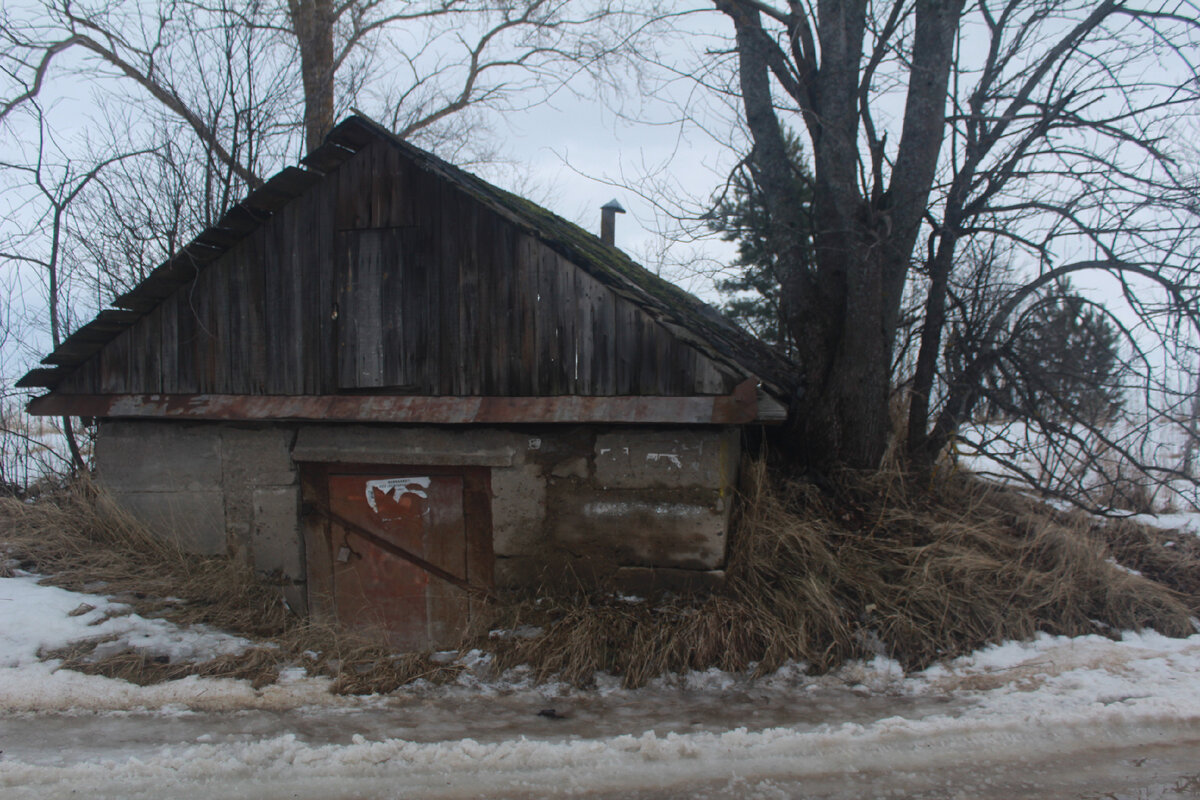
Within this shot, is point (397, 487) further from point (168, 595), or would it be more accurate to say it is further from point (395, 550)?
point (168, 595)

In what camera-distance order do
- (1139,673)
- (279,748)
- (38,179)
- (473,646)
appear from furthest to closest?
1. (38,179)
2. (473,646)
3. (1139,673)
4. (279,748)

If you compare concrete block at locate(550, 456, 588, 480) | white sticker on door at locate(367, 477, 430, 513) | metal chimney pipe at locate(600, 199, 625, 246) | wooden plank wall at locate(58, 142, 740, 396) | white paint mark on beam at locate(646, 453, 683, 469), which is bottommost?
white sticker on door at locate(367, 477, 430, 513)

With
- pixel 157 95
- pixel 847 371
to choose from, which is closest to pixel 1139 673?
pixel 847 371

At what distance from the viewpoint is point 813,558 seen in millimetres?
5051

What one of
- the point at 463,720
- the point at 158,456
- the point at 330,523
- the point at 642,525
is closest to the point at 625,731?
the point at 463,720

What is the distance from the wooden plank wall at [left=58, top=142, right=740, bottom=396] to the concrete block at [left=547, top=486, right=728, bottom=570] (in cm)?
75

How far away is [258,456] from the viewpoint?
18.8 feet

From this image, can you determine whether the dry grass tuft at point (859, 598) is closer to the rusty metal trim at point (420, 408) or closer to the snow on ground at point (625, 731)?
the snow on ground at point (625, 731)

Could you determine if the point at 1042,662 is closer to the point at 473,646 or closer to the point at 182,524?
the point at 473,646

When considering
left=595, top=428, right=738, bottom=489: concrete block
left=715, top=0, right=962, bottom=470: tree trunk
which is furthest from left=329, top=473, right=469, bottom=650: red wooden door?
left=715, top=0, right=962, bottom=470: tree trunk

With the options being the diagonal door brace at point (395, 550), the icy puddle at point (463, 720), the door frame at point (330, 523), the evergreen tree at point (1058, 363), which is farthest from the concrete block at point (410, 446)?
A: the evergreen tree at point (1058, 363)

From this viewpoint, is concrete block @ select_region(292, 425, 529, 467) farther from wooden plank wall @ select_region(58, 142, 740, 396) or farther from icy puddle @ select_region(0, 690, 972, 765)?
icy puddle @ select_region(0, 690, 972, 765)

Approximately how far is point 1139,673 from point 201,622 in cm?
612

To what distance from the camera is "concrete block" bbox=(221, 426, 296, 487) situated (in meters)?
5.67
